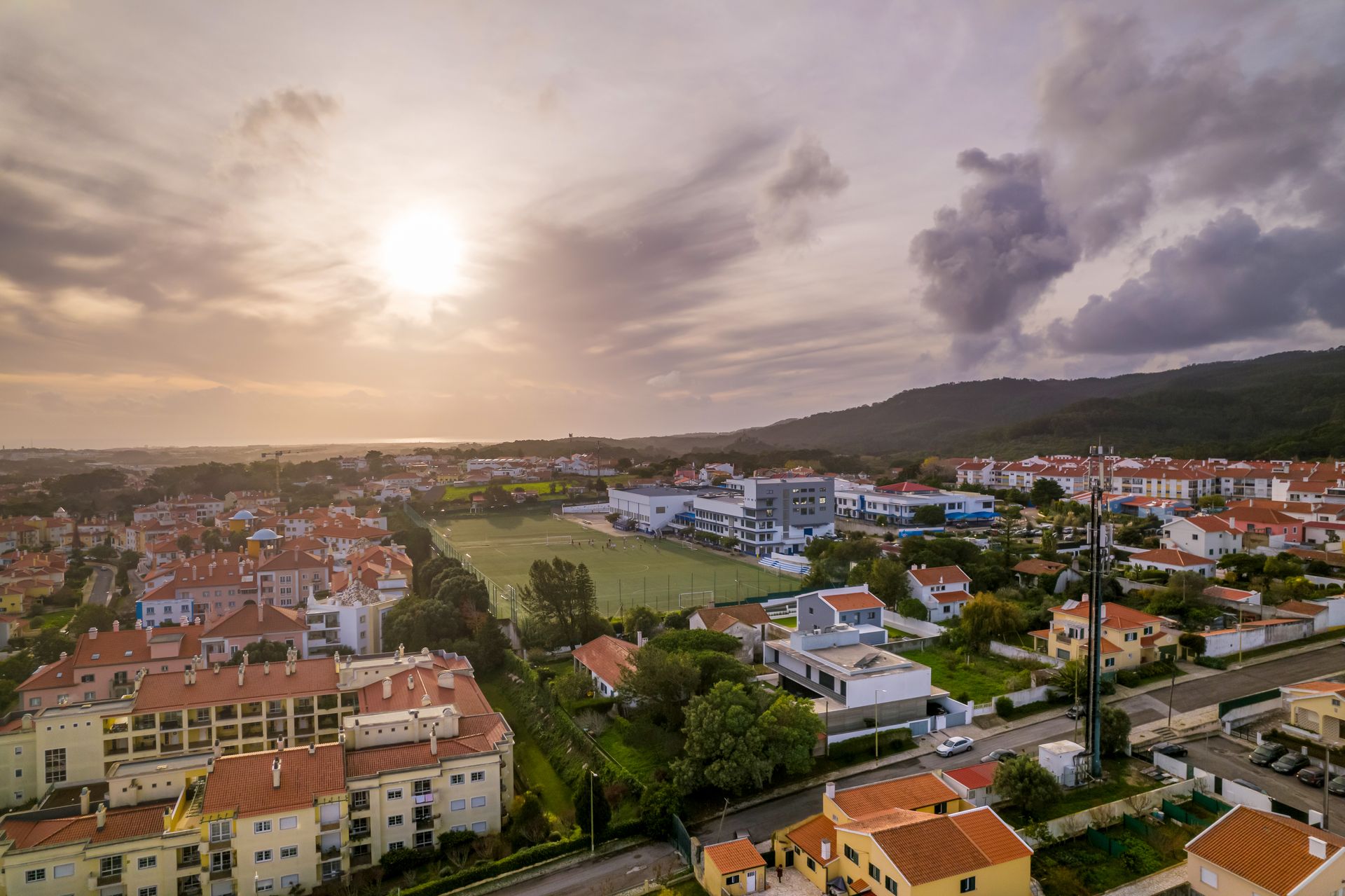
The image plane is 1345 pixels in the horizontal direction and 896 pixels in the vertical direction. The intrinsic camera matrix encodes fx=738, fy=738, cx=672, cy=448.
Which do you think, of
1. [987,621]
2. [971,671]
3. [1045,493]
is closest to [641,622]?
[971,671]

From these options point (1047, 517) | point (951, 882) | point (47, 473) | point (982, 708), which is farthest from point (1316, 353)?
point (47, 473)

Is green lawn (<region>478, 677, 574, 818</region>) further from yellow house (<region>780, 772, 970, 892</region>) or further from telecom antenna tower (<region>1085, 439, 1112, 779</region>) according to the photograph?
telecom antenna tower (<region>1085, 439, 1112, 779</region>)

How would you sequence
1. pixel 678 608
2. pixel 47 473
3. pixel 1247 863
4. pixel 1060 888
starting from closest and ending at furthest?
pixel 1247 863, pixel 1060 888, pixel 678 608, pixel 47 473

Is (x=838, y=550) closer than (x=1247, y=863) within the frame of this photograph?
No

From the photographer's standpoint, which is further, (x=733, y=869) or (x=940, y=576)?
(x=940, y=576)

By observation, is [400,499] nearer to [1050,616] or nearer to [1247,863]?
[1050,616]

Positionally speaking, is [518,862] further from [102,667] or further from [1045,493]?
[1045,493]

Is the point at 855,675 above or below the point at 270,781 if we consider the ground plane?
above
